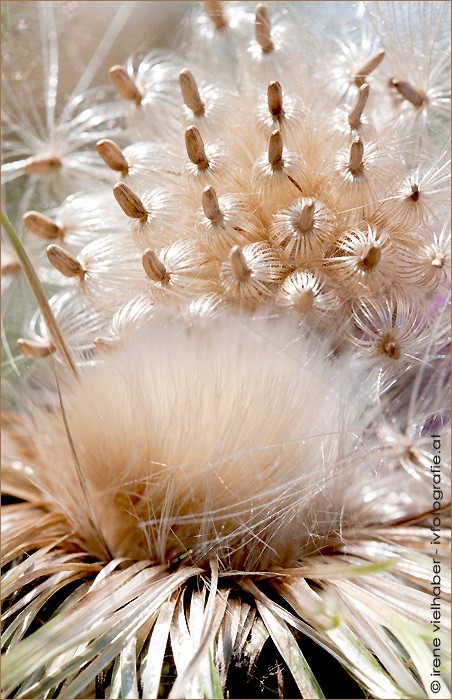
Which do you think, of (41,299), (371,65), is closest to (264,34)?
(371,65)

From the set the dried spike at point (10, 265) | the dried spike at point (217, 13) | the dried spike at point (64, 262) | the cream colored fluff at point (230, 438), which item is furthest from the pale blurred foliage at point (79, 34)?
→ the cream colored fluff at point (230, 438)

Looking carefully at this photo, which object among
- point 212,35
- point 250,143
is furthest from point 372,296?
point 212,35

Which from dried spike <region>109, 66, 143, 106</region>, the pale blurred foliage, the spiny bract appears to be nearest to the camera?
the spiny bract

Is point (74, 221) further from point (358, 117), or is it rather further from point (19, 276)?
point (358, 117)

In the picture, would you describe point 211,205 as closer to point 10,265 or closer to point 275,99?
point 275,99

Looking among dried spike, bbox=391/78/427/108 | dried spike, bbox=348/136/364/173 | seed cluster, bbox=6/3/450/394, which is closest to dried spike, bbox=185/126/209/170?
seed cluster, bbox=6/3/450/394

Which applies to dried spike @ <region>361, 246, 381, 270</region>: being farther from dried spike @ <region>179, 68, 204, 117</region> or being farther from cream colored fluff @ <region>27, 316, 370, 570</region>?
dried spike @ <region>179, 68, 204, 117</region>
